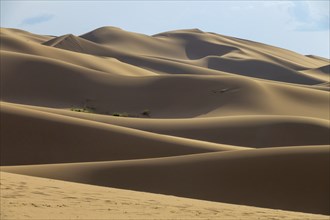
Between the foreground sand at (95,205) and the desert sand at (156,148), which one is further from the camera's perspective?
the desert sand at (156,148)

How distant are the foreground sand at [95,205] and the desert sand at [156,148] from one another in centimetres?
2

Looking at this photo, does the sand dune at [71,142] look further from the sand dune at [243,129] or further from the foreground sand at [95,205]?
the foreground sand at [95,205]

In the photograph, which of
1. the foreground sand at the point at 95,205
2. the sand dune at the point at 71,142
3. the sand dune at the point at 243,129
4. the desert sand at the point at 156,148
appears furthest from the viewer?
the sand dune at the point at 243,129

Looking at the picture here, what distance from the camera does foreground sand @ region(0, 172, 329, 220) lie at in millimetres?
8180

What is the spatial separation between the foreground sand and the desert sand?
0.07 feet

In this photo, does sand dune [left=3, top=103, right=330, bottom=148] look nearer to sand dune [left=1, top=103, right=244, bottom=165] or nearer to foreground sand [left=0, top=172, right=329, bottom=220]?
sand dune [left=1, top=103, right=244, bottom=165]

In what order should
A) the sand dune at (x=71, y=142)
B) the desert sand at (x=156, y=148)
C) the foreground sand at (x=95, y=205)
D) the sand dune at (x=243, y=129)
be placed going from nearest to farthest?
the foreground sand at (x=95, y=205) → the desert sand at (x=156, y=148) → the sand dune at (x=71, y=142) → the sand dune at (x=243, y=129)

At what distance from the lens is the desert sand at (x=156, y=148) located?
9784 mm

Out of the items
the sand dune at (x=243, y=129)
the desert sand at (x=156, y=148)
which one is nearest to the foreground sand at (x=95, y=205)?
the desert sand at (x=156, y=148)

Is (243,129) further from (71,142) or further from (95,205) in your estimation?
(95,205)

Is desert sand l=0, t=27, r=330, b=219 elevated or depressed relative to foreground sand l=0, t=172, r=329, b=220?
elevated

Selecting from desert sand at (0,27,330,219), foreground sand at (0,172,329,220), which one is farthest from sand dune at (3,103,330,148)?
foreground sand at (0,172,329,220)

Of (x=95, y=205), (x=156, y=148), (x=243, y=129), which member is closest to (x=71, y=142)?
(x=156, y=148)

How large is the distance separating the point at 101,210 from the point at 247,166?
6.40 metres
